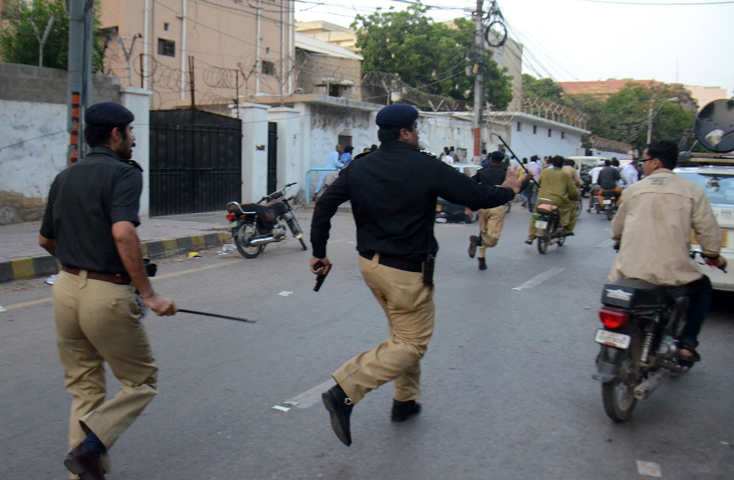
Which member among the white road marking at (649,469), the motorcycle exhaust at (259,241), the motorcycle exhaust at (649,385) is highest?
the motorcycle exhaust at (259,241)

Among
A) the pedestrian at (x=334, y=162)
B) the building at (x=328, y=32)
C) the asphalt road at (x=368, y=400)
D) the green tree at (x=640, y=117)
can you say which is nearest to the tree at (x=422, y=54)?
the building at (x=328, y=32)

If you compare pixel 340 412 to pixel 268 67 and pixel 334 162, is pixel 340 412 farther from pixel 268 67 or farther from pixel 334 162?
pixel 268 67

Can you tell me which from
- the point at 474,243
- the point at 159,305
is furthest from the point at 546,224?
the point at 159,305

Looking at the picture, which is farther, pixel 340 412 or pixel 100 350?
pixel 340 412

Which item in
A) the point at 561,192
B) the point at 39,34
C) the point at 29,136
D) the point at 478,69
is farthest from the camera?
the point at 478,69

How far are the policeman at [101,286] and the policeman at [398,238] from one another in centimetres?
98

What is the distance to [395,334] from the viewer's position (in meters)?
3.51

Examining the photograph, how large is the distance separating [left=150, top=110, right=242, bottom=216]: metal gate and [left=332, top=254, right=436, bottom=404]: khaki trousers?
1175cm

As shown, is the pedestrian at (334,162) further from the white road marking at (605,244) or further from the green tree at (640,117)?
the green tree at (640,117)

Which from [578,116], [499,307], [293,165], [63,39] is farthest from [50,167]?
[578,116]

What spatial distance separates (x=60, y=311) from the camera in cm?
293

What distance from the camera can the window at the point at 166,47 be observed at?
90.2ft

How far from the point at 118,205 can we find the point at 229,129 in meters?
13.9

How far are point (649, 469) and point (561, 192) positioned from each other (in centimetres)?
825
